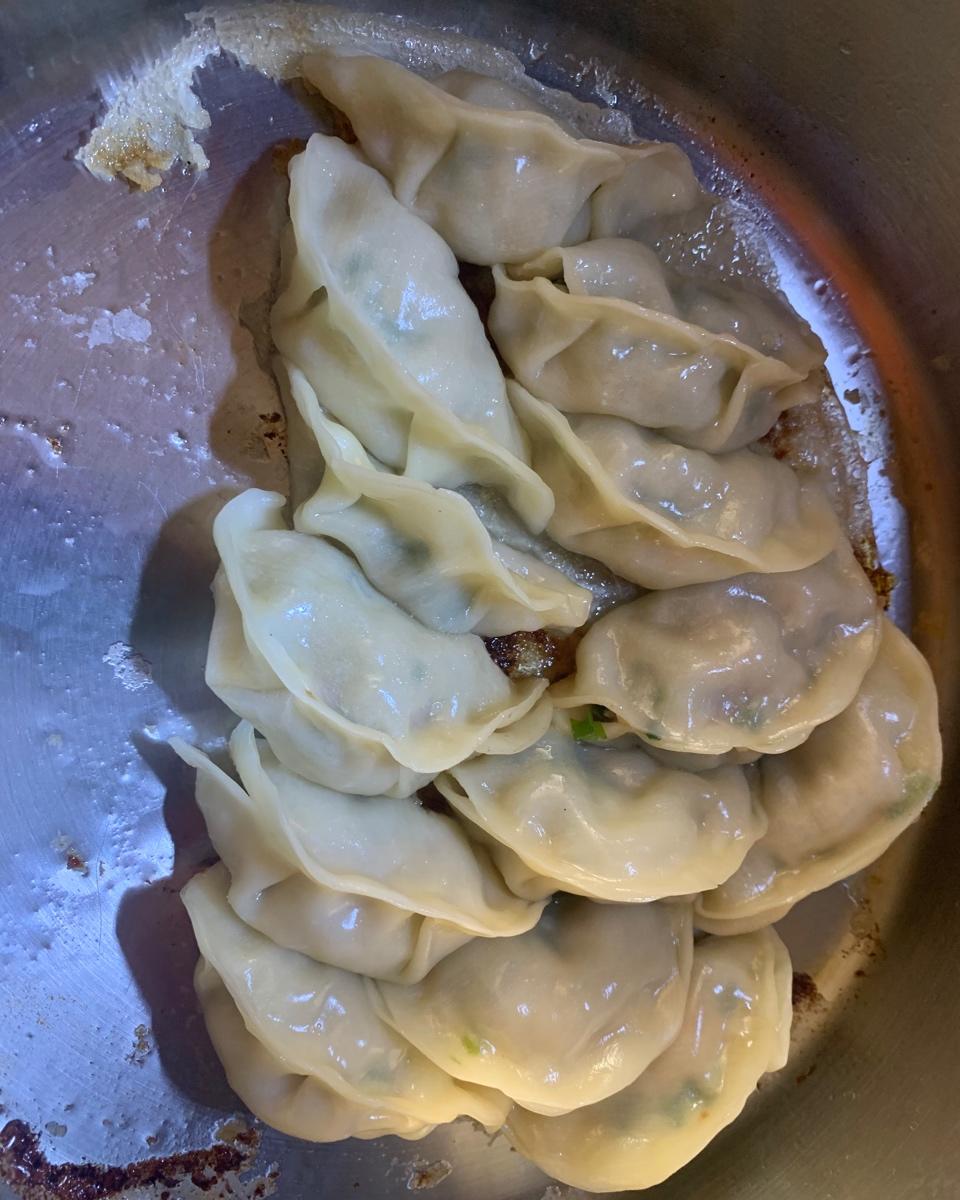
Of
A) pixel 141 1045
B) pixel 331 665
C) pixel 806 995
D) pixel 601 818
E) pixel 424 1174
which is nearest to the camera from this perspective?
pixel 331 665

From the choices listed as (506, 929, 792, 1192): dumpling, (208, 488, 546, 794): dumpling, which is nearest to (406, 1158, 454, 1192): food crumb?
(506, 929, 792, 1192): dumpling

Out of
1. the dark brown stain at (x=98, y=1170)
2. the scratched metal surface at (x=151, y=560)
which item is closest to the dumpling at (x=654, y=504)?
the scratched metal surface at (x=151, y=560)

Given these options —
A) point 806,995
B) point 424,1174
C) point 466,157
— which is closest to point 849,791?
point 806,995

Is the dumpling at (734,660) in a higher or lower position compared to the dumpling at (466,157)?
lower

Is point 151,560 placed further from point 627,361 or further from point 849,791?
point 849,791

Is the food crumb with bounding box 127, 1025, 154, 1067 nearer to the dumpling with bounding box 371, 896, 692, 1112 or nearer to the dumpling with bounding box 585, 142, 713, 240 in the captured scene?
the dumpling with bounding box 371, 896, 692, 1112

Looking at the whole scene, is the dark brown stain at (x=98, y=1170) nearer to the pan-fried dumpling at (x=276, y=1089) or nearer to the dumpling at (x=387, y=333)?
the pan-fried dumpling at (x=276, y=1089)
